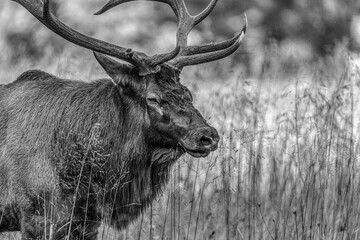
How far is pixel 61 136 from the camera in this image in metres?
5.89

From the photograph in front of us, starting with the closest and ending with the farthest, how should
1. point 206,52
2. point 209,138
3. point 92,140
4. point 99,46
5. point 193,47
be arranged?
point 209,138
point 92,140
point 99,46
point 193,47
point 206,52

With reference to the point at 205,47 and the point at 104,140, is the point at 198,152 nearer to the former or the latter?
the point at 104,140

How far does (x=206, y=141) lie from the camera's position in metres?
5.66

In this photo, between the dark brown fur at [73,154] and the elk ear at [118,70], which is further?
the elk ear at [118,70]

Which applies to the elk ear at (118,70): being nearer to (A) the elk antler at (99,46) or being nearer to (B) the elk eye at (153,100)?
(A) the elk antler at (99,46)

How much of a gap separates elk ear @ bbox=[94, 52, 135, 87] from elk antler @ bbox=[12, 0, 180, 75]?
0.06 meters

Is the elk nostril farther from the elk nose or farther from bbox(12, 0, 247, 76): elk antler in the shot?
bbox(12, 0, 247, 76): elk antler

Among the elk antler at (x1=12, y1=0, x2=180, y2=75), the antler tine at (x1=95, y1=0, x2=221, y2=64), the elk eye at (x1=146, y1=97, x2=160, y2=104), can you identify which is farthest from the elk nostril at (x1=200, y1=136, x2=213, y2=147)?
the antler tine at (x1=95, y1=0, x2=221, y2=64)

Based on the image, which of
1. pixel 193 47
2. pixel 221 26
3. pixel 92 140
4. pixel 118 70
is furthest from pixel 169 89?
pixel 221 26

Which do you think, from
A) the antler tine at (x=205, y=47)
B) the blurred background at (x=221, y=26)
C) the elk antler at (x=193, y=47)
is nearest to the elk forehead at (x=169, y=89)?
the elk antler at (x=193, y=47)

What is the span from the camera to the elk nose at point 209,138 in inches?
Result: 222

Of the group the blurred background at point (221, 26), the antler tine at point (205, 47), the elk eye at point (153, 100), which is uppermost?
the blurred background at point (221, 26)

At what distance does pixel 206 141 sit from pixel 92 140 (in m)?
0.72

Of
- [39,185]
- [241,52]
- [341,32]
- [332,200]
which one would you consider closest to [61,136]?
[39,185]
